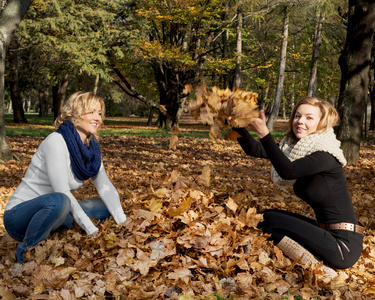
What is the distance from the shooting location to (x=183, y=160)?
349 inches

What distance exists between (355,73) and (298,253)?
6420mm

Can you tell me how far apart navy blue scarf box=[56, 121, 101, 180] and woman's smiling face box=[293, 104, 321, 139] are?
1.84 meters

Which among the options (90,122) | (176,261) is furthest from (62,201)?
(176,261)

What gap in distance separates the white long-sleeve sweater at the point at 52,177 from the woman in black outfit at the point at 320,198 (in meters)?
1.60

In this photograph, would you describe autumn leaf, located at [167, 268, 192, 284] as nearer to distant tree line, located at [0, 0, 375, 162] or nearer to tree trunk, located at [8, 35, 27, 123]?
distant tree line, located at [0, 0, 375, 162]

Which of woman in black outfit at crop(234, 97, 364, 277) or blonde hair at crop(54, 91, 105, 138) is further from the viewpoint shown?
blonde hair at crop(54, 91, 105, 138)

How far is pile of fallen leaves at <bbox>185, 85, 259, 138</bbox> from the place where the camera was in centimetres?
243

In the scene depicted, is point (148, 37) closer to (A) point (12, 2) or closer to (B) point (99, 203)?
(A) point (12, 2)

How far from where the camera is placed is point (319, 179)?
268cm

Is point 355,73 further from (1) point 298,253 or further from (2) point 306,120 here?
(1) point 298,253

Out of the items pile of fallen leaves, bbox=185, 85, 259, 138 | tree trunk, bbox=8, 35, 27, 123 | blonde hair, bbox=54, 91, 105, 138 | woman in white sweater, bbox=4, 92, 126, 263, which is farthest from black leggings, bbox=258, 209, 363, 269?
tree trunk, bbox=8, 35, 27, 123

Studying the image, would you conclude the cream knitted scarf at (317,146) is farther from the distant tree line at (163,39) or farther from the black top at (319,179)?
the distant tree line at (163,39)

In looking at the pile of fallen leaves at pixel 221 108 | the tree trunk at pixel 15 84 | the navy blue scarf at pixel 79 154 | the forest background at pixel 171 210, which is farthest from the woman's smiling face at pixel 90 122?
the tree trunk at pixel 15 84

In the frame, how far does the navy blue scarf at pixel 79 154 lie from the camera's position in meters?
2.89
